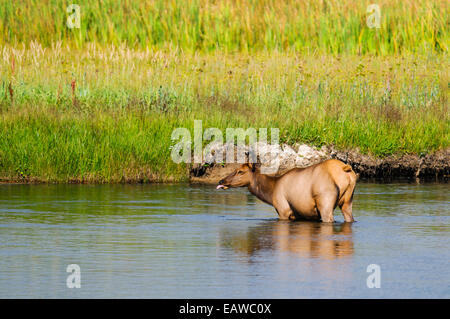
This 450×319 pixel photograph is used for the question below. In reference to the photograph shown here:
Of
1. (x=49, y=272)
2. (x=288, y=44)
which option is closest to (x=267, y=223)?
(x=49, y=272)

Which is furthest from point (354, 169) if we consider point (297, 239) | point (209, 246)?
point (209, 246)

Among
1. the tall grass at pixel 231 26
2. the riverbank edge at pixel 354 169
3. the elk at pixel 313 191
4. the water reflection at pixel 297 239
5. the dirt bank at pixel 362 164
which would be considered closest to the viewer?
the water reflection at pixel 297 239

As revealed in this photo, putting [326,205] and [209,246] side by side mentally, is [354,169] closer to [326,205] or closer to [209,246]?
[326,205]

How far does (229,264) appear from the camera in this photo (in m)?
10.9

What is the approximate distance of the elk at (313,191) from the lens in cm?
1393

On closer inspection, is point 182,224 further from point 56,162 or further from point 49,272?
point 56,162

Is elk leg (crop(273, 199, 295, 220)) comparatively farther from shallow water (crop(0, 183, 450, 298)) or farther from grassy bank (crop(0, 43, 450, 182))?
grassy bank (crop(0, 43, 450, 182))

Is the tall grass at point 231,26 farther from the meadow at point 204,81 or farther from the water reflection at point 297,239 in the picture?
the water reflection at point 297,239

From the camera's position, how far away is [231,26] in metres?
32.1

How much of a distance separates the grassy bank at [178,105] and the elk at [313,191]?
5.48m

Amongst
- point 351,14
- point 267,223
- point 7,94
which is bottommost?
point 267,223

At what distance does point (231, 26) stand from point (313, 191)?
18676 mm

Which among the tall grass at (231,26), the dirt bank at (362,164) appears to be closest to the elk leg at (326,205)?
the dirt bank at (362,164)

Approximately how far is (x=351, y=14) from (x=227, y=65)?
21.8 ft
